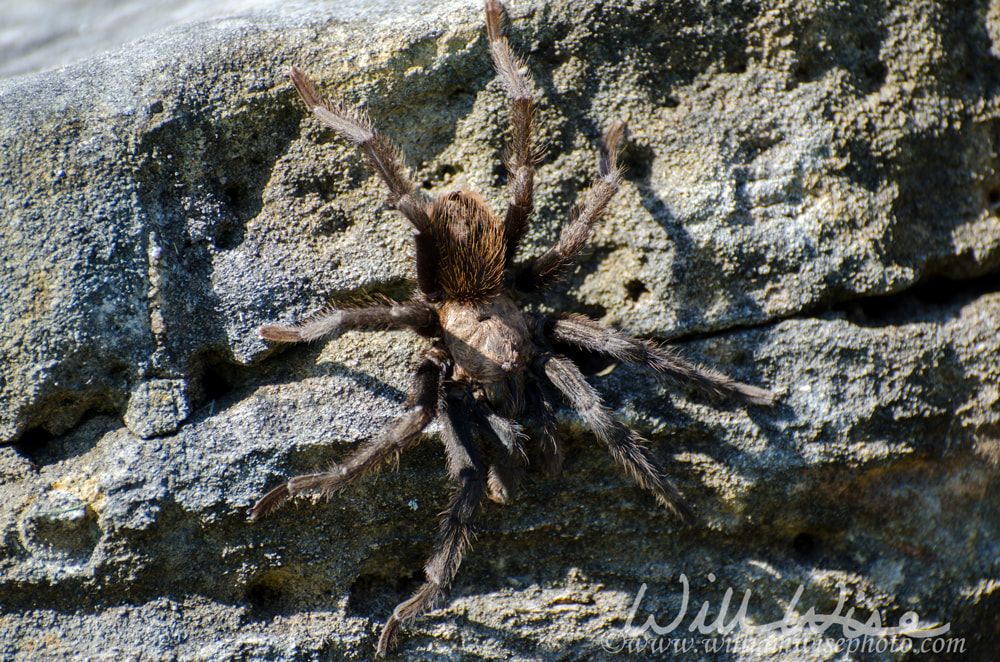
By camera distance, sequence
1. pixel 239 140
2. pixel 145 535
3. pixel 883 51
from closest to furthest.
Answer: pixel 145 535 < pixel 239 140 < pixel 883 51

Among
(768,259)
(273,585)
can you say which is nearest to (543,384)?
(768,259)

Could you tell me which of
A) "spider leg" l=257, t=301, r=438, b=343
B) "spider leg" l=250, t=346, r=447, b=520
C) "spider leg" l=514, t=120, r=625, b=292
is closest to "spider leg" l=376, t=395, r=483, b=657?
"spider leg" l=250, t=346, r=447, b=520

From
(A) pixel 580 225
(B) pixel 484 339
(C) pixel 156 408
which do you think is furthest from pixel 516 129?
(C) pixel 156 408

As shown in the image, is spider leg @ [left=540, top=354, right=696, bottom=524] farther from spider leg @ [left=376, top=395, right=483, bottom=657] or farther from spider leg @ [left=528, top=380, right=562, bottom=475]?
spider leg @ [left=376, top=395, right=483, bottom=657]

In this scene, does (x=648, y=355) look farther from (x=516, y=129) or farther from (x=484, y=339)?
(x=516, y=129)

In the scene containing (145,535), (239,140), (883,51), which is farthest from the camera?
(883,51)

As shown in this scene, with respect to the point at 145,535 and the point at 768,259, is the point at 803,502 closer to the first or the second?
the point at 768,259
